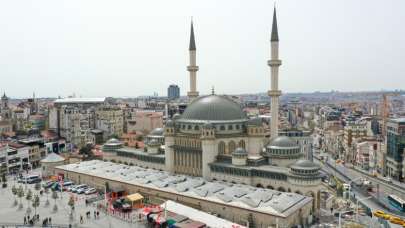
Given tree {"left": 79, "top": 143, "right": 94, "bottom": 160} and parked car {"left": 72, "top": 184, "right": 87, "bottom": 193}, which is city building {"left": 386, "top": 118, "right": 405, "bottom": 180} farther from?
tree {"left": 79, "top": 143, "right": 94, "bottom": 160}

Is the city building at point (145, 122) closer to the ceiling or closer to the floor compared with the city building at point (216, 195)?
closer to the ceiling

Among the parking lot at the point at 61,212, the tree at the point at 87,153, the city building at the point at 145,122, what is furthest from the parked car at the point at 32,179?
the city building at the point at 145,122

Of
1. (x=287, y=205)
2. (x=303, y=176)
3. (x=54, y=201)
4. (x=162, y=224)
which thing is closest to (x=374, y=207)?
(x=303, y=176)

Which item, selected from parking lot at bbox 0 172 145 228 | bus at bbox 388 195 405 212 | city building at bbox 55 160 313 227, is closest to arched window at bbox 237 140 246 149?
city building at bbox 55 160 313 227

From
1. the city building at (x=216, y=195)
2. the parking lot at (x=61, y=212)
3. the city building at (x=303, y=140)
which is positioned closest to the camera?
the city building at (x=216, y=195)

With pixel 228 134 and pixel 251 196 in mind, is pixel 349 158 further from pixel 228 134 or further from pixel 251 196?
pixel 251 196

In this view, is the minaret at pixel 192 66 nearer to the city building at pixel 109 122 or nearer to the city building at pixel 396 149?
the city building at pixel 396 149

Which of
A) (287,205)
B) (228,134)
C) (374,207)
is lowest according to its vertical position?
(374,207)
